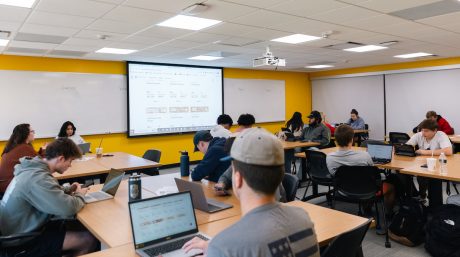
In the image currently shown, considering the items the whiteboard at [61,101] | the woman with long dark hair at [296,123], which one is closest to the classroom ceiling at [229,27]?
the whiteboard at [61,101]

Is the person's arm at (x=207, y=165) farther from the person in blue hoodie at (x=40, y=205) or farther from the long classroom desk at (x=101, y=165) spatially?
the long classroom desk at (x=101, y=165)

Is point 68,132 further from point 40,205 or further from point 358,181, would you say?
point 358,181

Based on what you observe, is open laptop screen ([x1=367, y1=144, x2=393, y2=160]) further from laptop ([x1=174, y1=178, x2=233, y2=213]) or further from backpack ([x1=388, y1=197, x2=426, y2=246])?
→ laptop ([x1=174, y1=178, x2=233, y2=213])

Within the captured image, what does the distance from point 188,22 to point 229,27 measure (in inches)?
21.7

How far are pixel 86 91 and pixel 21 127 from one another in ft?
11.1

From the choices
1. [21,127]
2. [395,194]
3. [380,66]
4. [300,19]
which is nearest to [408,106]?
[380,66]

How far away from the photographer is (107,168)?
439 cm

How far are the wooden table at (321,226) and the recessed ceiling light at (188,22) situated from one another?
2.62m

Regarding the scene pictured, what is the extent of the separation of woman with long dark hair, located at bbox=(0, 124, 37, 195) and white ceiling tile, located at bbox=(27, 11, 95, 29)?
1.25 metres

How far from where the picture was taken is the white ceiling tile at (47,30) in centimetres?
423

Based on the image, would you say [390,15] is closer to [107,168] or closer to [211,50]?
[211,50]

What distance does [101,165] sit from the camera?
4645 mm

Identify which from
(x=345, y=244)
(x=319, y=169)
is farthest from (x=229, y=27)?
(x=345, y=244)

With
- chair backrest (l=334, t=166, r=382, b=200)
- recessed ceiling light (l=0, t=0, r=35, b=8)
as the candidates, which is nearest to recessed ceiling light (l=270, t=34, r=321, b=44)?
chair backrest (l=334, t=166, r=382, b=200)
